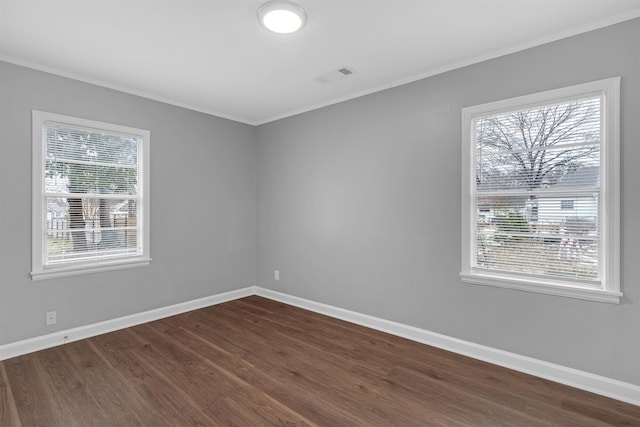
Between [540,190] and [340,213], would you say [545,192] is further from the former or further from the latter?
[340,213]

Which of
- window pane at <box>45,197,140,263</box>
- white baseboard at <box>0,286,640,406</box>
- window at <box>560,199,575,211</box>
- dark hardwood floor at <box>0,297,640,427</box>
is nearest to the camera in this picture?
dark hardwood floor at <box>0,297,640,427</box>

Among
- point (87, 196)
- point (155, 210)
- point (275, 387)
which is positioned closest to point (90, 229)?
point (87, 196)

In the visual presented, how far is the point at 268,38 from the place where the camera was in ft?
8.41

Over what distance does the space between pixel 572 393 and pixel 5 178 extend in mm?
4903

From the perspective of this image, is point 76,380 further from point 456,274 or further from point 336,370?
point 456,274

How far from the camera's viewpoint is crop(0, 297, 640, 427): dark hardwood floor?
2.11 metres

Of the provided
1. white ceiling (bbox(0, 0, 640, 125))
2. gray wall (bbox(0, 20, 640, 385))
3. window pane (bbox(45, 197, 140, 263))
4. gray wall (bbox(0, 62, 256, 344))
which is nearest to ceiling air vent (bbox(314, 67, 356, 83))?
white ceiling (bbox(0, 0, 640, 125))

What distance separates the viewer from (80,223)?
3.36 meters

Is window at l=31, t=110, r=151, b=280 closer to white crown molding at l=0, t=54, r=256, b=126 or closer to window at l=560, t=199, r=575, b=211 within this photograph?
white crown molding at l=0, t=54, r=256, b=126

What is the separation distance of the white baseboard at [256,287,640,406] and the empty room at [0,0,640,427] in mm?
17

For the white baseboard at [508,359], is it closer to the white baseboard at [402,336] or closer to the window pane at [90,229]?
the white baseboard at [402,336]

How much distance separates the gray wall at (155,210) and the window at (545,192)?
314 centimetres

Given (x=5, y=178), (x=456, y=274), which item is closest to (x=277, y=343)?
(x=456, y=274)

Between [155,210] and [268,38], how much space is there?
246cm
